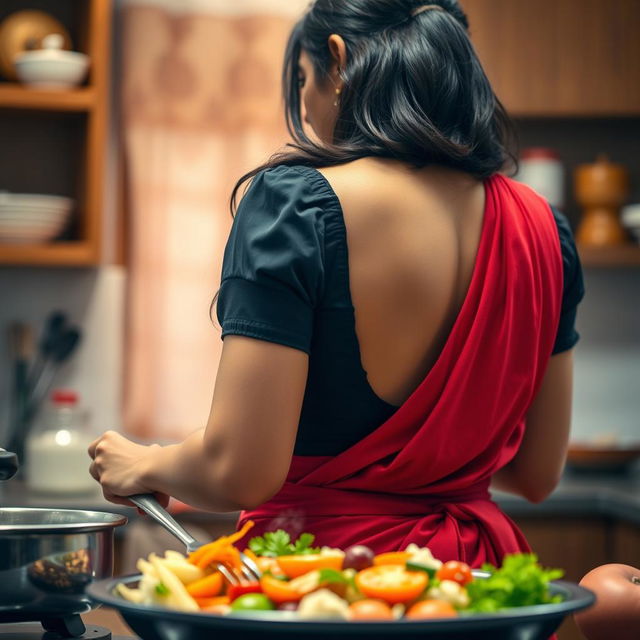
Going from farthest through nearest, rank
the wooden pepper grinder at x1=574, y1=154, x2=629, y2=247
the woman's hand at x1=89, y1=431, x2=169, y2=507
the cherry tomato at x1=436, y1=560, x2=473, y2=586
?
the wooden pepper grinder at x1=574, y1=154, x2=629, y2=247 → the woman's hand at x1=89, y1=431, x2=169, y2=507 → the cherry tomato at x1=436, y1=560, x2=473, y2=586

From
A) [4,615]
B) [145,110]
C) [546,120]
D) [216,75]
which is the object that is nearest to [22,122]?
[145,110]

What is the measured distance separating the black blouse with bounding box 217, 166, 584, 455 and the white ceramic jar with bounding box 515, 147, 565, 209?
2.02m

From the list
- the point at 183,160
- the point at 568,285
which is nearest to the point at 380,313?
the point at 568,285

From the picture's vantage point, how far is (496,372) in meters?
1.09

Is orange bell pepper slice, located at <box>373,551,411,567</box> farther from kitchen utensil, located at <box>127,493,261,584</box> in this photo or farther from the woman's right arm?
the woman's right arm

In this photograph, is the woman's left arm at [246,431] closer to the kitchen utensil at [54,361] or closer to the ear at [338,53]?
the ear at [338,53]

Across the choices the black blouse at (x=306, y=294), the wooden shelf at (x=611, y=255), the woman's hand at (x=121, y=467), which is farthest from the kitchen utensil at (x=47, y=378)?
the black blouse at (x=306, y=294)

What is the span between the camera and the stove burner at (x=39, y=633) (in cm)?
91

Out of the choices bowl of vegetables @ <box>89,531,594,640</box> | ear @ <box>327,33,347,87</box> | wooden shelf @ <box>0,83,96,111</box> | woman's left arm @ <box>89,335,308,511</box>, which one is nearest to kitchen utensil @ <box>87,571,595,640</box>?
bowl of vegetables @ <box>89,531,594,640</box>

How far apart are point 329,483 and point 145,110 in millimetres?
2076

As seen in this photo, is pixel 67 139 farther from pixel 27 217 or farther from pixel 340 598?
pixel 340 598

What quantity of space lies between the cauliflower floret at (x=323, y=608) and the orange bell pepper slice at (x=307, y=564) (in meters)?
0.08

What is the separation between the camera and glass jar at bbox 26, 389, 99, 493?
2670 mm

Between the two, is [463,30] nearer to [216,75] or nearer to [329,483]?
[329,483]
